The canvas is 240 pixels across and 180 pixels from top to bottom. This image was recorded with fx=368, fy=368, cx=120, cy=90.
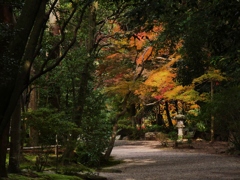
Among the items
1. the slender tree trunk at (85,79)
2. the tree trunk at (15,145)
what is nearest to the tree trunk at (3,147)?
the tree trunk at (15,145)

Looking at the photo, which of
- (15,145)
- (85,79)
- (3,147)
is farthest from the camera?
(85,79)

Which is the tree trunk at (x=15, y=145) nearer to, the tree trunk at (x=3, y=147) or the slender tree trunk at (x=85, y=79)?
the tree trunk at (x=3, y=147)

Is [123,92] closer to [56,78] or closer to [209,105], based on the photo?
[209,105]

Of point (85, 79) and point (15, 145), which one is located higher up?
point (85, 79)

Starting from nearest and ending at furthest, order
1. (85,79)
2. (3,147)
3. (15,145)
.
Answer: (3,147) < (15,145) < (85,79)

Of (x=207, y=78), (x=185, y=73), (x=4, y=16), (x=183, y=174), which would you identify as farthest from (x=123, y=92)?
(x=4, y=16)

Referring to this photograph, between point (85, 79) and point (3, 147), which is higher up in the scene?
point (85, 79)


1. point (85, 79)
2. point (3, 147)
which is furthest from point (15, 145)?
point (85, 79)

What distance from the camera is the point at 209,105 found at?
55.8ft

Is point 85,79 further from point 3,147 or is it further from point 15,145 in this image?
point 3,147

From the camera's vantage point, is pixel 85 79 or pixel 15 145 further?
pixel 85 79

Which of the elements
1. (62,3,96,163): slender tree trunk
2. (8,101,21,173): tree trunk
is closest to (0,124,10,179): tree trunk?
(8,101,21,173): tree trunk

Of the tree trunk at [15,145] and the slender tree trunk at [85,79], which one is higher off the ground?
the slender tree trunk at [85,79]

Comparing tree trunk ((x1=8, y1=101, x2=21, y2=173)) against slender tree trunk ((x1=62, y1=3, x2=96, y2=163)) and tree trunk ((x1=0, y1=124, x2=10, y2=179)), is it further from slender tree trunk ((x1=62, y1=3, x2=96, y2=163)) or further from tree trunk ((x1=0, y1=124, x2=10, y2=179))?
slender tree trunk ((x1=62, y1=3, x2=96, y2=163))
